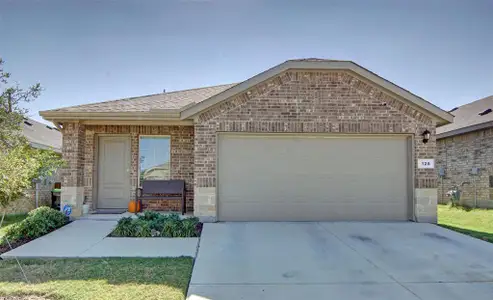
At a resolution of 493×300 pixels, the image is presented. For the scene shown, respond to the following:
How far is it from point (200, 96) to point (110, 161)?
3793mm

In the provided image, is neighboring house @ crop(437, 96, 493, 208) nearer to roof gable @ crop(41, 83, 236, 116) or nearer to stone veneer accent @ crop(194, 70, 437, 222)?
stone veneer accent @ crop(194, 70, 437, 222)

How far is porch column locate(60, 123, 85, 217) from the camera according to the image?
29.0 feet

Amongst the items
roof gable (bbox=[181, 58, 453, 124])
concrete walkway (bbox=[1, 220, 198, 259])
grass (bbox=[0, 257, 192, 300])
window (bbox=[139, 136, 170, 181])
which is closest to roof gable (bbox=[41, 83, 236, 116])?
roof gable (bbox=[181, 58, 453, 124])

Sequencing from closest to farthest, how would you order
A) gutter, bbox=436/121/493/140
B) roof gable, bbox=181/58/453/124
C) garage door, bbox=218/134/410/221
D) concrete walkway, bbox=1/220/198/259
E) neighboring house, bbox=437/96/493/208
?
concrete walkway, bbox=1/220/198/259 → roof gable, bbox=181/58/453/124 → garage door, bbox=218/134/410/221 → gutter, bbox=436/121/493/140 → neighboring house, bbox=437/96/493/208

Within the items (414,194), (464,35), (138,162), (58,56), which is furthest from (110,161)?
(464,35)

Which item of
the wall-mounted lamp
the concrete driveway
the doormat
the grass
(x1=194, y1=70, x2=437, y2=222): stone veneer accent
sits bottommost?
the concrete driveway

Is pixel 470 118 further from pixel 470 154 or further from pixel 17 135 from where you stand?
pixel 17 135

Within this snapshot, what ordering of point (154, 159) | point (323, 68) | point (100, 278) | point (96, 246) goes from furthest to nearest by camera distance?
point (154, 159), point (323, 68), point (96, 246), point (100, 278)

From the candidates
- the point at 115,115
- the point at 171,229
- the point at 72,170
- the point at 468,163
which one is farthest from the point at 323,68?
the point at 468,163

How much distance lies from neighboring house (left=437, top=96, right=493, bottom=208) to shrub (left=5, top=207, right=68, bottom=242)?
46.7ft

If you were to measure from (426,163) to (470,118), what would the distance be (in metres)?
7.62

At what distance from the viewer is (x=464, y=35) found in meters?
10.8

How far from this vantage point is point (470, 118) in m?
14.2

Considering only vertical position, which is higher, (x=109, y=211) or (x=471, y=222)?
(x=109, y=211)
